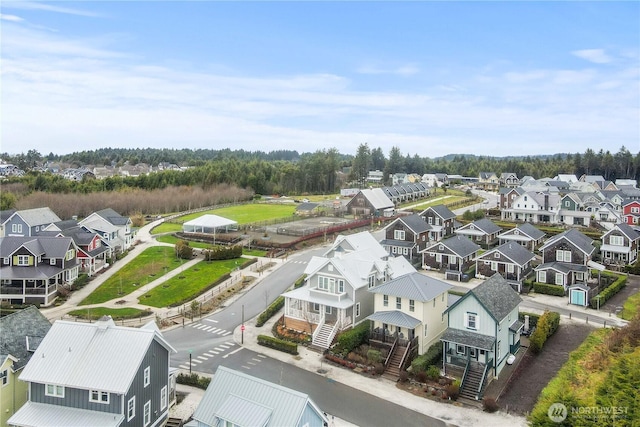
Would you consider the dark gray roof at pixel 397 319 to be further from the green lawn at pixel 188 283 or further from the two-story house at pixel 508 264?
the green lawn at pixel 188 283

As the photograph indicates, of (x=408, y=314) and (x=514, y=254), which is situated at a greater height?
(x=514, y=254)

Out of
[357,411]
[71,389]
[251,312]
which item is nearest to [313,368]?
[357,411]

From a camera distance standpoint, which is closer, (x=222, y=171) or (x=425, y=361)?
(x=425, y=361)

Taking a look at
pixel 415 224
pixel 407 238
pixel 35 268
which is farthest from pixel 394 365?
pixel 35 268

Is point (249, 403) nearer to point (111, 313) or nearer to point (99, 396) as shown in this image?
point (99, 396)

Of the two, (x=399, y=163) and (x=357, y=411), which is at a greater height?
(x=399, y=163)

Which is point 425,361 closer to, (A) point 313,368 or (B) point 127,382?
(A) point 313,368

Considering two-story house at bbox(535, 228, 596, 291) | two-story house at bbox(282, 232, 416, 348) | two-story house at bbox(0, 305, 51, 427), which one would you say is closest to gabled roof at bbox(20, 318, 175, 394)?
two-story house at bbox(0, 305, 51, 427)

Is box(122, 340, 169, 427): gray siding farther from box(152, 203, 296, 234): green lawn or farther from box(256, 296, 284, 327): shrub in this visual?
box(152, 203, 296, 234): green lawn
